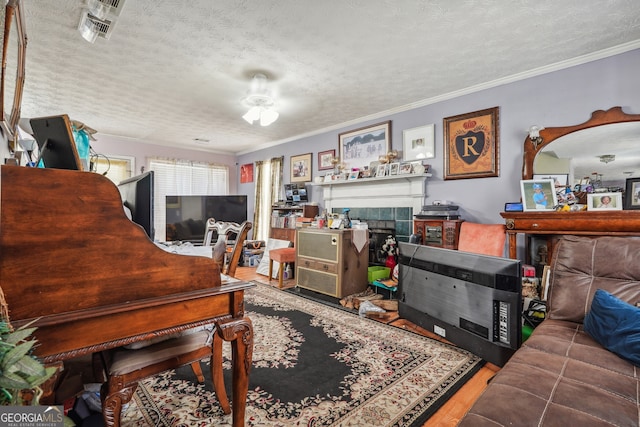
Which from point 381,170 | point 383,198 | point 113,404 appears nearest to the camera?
point 113,404

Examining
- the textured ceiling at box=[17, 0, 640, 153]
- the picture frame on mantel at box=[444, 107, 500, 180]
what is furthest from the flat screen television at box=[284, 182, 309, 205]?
the picture frame on mantel at box=[444, 107, 500, 180]

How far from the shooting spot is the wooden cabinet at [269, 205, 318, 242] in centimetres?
492

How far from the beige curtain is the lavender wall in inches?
106

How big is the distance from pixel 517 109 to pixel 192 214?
540 cm

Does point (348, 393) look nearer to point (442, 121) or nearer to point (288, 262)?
point (288, 262)

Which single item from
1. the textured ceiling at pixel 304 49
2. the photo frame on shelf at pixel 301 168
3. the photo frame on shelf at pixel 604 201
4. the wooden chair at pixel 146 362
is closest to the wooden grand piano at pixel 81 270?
the wooden chair at pixel 146 362

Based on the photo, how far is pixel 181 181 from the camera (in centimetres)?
614

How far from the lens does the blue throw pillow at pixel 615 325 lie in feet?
3.82

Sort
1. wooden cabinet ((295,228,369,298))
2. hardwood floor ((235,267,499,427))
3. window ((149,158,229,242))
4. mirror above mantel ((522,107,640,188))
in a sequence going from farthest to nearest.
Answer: window ((149,158,229,242)) < wooden cabinet ((295,228,369,298)) < mirror above mantel ((522,107,640,188)) < hardwood floor ((235,267,499,427))

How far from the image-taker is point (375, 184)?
13.7ft

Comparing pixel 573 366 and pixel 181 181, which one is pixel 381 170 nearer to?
pixel 573 366

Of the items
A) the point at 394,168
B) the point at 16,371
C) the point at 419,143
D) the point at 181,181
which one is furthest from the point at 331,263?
the point at 181,181

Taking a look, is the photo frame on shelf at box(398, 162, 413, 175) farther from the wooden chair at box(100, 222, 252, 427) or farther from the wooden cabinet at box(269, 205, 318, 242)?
the wooden chair at box(100, 222, 252, 427)

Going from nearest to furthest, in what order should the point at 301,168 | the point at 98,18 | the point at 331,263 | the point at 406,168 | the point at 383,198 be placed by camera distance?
the point at 98,18, the point at 331,263, the point at 406,168, the point at 383,198, the point at 301,168
